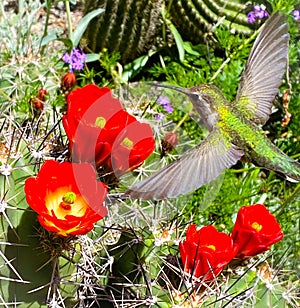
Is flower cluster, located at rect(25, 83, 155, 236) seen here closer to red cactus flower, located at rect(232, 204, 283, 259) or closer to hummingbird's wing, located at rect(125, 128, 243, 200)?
hummingbird's wing, located at rect(125, 128, 243, 200)

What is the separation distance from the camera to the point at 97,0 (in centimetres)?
264

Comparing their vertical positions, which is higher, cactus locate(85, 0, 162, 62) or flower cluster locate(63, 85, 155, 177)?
flower cluster locate(63, 85, 155, 177)

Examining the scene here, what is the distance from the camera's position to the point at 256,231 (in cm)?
117

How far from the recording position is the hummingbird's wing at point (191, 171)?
3.12 ft

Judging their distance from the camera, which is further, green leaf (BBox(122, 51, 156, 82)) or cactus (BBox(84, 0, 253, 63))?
green leaf (BBox(122, 51, 156, 82))

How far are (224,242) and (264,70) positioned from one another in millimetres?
523

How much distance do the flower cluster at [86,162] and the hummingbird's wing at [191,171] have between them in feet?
0.27

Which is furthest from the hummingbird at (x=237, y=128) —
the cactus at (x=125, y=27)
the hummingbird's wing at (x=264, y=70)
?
the cactus at (x=125, y=27)

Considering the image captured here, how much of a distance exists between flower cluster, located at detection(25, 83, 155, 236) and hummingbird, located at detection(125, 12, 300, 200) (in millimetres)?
98

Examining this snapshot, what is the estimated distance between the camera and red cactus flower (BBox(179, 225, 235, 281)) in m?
1.13

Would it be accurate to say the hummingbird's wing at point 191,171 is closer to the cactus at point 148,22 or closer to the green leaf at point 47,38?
the green leaf at point 47,38

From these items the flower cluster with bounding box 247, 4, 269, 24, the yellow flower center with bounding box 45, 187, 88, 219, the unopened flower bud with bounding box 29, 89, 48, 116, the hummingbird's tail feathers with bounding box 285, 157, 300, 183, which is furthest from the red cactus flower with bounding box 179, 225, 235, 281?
the flower cluster with bounding box 247, 4, 269, 24

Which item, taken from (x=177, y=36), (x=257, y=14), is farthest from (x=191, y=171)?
(x=177, y=36)

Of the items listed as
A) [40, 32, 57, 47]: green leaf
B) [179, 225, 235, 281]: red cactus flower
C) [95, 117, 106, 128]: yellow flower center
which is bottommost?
[40, 32, 57, 47]: green leaf
